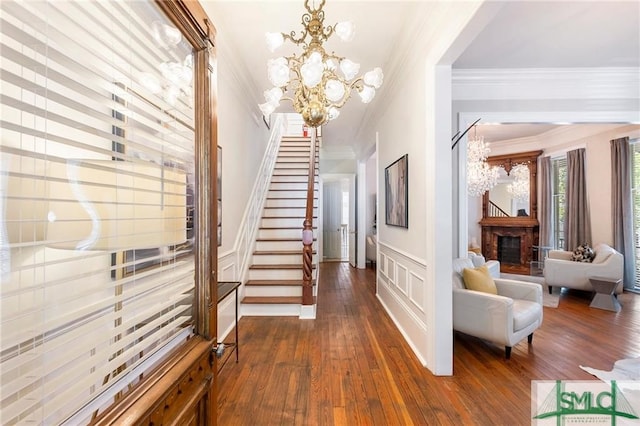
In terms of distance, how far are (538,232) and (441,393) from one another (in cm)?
607

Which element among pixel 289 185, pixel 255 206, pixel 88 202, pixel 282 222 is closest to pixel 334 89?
pixel 88 202

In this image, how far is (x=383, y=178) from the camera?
4207 millimetres

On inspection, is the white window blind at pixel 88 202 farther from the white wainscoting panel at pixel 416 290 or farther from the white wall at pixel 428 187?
the white wainscoting panel at pixel 416 290

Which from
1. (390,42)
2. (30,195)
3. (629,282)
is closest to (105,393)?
(30,195)

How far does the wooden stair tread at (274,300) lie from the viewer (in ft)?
11.8

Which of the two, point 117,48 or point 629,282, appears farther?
point 629,282

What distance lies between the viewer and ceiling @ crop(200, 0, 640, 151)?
89.1 inches

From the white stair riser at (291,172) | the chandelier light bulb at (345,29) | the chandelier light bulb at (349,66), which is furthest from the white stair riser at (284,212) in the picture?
the chandelier light bulb at (345,29)

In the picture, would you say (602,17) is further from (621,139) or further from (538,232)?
(538,232)

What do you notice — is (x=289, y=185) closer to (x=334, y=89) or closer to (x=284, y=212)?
(x=284, y=212)

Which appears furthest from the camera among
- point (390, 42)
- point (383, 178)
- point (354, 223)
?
point (354, 223)

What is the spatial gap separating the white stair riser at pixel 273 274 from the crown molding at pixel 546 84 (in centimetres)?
308

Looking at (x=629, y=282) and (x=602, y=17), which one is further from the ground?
(x=602, y=17)

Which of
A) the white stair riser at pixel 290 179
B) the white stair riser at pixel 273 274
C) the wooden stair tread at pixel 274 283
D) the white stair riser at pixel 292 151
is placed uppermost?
the white stair riser at pixel 292 151
